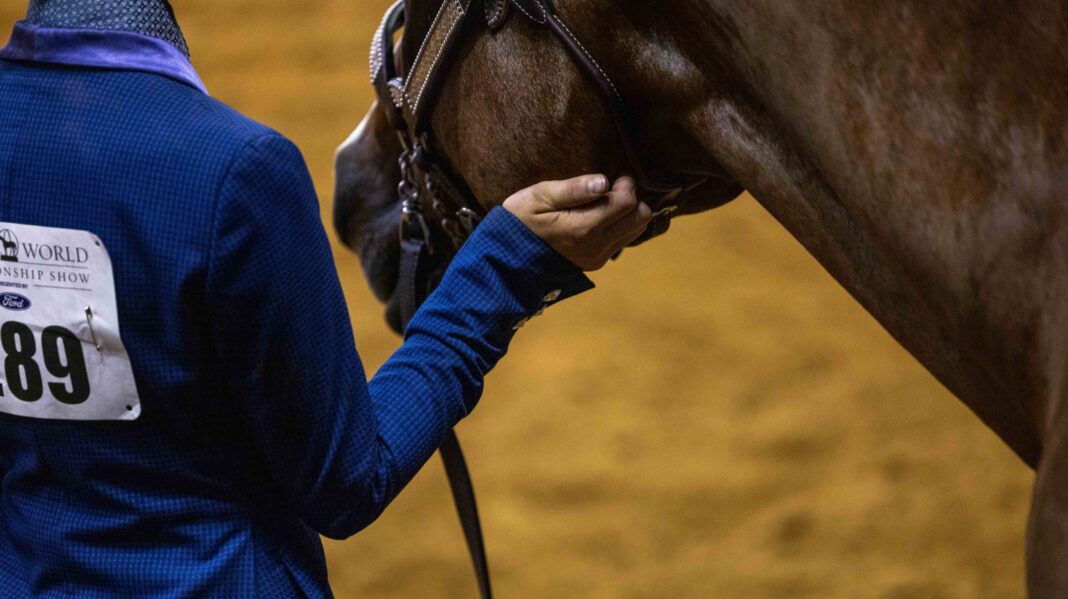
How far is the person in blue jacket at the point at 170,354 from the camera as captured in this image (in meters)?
0.65

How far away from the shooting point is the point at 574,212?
32.4 inches

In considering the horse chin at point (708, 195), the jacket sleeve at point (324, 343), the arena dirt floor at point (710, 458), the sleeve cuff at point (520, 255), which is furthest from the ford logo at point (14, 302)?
the arena dirt floor at point (710, 458)

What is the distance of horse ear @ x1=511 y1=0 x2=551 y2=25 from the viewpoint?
32.5 inches

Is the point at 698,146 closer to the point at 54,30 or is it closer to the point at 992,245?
the point at 992,245

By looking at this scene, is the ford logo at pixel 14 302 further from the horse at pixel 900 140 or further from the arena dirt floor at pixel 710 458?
the arena dirt floor at pixel 710 458

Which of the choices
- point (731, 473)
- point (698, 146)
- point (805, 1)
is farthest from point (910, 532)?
point (805, 1)

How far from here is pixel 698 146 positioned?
0.87 m

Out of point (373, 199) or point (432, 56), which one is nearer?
point (432, 56)

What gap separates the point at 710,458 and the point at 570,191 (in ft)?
5.98

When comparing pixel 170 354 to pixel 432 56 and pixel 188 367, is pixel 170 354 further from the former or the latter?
pixel 432 56

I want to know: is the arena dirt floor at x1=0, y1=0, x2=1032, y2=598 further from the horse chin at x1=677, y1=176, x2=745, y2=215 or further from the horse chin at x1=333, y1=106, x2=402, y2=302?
the horse chin at x1=677, y1=176, x2=745, y2=215

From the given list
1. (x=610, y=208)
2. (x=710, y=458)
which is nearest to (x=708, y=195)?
(x=610, y=208)

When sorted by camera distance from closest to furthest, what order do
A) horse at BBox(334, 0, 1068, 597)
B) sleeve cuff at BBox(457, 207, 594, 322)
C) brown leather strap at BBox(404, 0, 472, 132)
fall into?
1. horse at BBox(334, 0, 1068, 597)
2. sleeve cuff at BBox(457, 207, 594, 322)
3. brown leather strap at BBox(404, 0, 472, 132)

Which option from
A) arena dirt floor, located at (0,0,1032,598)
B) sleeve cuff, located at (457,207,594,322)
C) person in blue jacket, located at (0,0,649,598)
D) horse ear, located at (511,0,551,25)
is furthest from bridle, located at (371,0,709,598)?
arena dirt floor, located at (0,0,1032,598)
